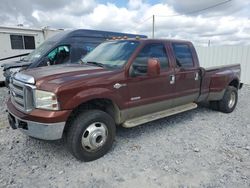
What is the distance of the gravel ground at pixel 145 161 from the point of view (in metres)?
2.85

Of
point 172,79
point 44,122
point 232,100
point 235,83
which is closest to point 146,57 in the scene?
point 172,79

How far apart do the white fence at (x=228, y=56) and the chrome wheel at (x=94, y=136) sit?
9.29m

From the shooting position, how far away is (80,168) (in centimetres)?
313

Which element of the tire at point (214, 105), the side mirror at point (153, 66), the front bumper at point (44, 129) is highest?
the side mirror at point (153, 66)

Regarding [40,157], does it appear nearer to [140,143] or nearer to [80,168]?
[80,168]

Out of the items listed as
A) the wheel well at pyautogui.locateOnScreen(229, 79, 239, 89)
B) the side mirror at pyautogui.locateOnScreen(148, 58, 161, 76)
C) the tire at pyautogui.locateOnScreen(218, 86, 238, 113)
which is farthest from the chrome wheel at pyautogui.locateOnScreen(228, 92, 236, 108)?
the side mirror at pyautogui.locateOnScreen(148, 58, 161, 76)

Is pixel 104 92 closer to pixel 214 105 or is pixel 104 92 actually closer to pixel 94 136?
pixel 94 136

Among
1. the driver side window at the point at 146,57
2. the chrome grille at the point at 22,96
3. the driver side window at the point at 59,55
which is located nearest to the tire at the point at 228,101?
the driver side window at the point at 146,57

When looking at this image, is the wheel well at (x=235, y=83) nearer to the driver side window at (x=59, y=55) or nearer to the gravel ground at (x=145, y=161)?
the gravel ground at (x=145, y=161)

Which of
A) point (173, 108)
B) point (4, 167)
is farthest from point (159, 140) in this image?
point (4, 167)

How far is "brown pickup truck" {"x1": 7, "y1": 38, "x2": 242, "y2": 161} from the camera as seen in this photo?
2939 millimetres

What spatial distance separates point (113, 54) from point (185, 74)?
164 cm

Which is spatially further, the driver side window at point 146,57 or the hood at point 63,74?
the driver side window at point 146,57

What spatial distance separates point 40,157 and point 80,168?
741 millimetres
